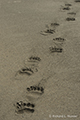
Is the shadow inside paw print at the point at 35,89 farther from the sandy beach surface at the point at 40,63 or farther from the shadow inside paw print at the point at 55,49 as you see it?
the shadow inside paw print at the point at 55,49

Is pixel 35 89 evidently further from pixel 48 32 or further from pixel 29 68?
pixel 48 32

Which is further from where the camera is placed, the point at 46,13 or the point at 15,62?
the point at 46,13

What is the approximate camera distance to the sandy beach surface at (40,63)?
2459mm

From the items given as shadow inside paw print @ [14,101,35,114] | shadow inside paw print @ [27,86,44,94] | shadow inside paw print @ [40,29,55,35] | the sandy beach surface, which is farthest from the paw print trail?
shadow inside paw print @ [40,29,55,35]

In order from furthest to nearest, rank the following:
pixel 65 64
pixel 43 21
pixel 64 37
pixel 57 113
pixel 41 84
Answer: pixel 43 21
pixel 64 37
pixel 65 64
pixel 41 84
pixel 57 113

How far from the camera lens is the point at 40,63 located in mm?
3342

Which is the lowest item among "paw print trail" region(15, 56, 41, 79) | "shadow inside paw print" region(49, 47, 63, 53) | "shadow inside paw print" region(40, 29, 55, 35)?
"paw print trail" region(15, 56, 41, 79)

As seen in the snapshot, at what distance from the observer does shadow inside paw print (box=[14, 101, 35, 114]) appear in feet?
8.00

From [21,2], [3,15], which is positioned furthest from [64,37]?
[21,2]

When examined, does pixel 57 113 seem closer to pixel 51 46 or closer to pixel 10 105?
pixel 10 105

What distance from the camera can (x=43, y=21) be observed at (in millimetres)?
5031

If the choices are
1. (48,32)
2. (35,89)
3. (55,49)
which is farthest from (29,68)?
(48,32)

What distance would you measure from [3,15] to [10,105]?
3462 mm

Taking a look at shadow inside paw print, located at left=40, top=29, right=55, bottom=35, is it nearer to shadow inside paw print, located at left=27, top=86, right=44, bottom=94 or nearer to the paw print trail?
the paw print trail
